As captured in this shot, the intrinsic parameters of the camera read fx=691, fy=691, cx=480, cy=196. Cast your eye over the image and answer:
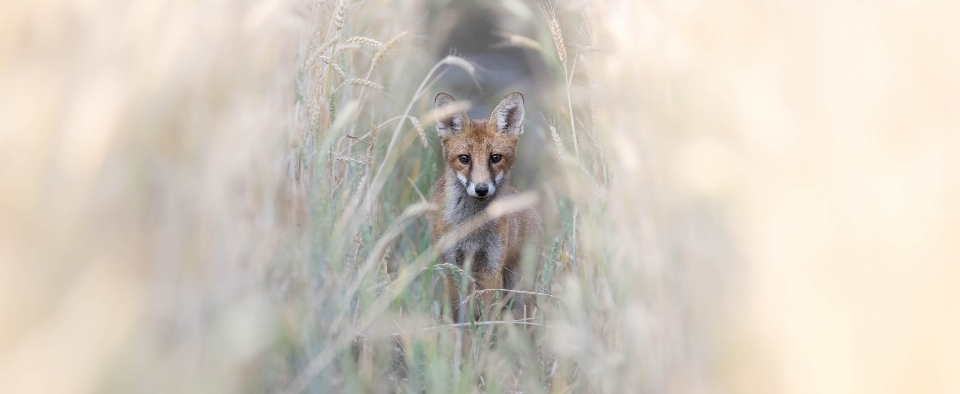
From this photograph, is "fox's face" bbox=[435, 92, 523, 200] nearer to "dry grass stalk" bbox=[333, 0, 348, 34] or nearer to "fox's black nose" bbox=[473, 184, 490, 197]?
"fox's black nose" bbox=[473, 184, 490, 197]

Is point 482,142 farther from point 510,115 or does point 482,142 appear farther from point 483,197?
point 483,197

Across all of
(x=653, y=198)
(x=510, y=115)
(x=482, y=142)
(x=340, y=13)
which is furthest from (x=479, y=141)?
(x=653, y=198)

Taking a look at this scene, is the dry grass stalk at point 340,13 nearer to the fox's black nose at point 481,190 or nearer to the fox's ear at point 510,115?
the fox's black nose at point 481,190

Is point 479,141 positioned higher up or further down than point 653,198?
further down

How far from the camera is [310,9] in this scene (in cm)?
305

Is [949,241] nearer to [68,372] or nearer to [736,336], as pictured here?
[736,336]

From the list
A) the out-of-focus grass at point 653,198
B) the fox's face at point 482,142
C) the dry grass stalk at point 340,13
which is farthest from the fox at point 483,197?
the out-of-focus grass at point 653,198

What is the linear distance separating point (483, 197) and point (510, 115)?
873 millimetres

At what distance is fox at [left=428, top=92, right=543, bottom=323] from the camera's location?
516cm

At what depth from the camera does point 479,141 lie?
5430 millimetres

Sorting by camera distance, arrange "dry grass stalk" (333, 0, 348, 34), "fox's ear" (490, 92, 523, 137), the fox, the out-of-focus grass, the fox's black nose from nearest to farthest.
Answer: the out-of-focus grass < "dry grass stalk" (333, 0, 348, 34) < the fox's black nose < the fox < "fox's ear" (490, 92, 523, 137)

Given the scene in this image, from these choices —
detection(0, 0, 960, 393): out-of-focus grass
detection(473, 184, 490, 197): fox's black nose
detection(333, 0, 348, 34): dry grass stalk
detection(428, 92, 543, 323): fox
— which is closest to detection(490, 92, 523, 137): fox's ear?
detection(428, 92, 543, 323): fox

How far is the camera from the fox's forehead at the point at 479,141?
5387mm

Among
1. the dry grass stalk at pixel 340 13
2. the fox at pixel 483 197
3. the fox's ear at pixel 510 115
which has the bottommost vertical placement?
the fox at pixel 483 197
